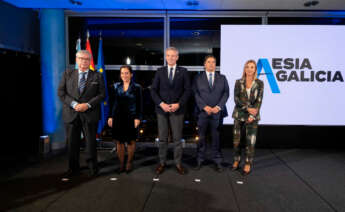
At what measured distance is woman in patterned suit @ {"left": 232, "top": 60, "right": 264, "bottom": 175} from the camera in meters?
3.20

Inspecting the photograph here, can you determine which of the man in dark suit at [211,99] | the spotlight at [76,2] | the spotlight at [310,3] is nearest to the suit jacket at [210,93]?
the man in dark suit at [211,99]

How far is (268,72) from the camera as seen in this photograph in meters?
4.69

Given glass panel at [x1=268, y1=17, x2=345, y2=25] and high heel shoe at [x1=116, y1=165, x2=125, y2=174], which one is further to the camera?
glass panel at [x1=268, y1=17, x2=345, y2=25]

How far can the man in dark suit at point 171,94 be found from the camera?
3189 millimetres

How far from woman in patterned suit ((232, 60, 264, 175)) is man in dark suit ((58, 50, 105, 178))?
1.71m

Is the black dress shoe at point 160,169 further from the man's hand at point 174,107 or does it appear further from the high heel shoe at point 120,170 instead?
the man's hand at point 174,107

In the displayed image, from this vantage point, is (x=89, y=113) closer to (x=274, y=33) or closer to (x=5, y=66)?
(x=5, y=66)

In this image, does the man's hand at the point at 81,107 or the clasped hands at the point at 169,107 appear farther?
the clasped hands at the point at 169,107

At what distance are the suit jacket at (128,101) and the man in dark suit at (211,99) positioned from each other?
75 cm

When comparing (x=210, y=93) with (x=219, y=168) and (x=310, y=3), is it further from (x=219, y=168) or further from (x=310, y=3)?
(x=310, y=3)

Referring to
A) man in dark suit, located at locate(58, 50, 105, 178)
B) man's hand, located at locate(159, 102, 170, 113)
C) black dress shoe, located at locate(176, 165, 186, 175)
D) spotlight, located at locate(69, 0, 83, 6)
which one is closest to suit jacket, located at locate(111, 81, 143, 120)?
man in dark suit, located at locate(58, 50, 105, 178)

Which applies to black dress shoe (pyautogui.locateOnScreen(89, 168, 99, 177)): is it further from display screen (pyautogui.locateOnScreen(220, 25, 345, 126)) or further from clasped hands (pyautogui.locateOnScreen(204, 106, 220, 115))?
display screen (pyautogui.locateOnScreen(220, 25, 345, 126))

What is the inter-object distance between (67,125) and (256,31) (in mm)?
3529

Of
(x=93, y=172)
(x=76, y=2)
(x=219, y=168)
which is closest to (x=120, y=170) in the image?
(x=93, y=172)
